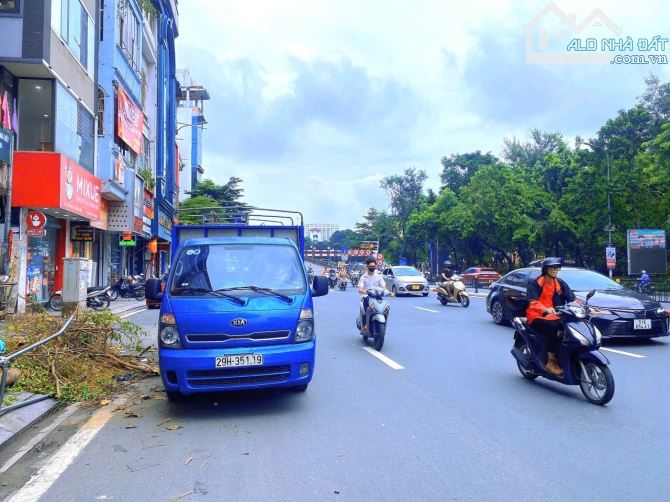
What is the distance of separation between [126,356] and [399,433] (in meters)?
4.88

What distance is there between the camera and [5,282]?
14.5 m

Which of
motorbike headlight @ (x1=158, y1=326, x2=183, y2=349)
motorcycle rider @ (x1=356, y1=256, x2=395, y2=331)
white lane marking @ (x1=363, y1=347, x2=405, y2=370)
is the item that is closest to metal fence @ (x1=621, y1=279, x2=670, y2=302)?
motorcycle rider @ (x1=356, y1=256, x2=395, y2=331)

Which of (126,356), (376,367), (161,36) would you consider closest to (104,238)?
(161,36)

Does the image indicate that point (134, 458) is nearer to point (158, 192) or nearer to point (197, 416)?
point (197, 416)

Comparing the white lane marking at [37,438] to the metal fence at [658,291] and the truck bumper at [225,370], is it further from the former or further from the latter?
the metal fence at [658,291]

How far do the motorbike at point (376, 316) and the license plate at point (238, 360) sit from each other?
179 inches

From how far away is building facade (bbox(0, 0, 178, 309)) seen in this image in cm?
1548

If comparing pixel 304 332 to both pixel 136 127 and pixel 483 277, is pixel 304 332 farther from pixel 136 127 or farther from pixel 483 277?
pixel 483 277

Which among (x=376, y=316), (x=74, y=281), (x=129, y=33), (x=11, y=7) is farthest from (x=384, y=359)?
(x=129, y=33)

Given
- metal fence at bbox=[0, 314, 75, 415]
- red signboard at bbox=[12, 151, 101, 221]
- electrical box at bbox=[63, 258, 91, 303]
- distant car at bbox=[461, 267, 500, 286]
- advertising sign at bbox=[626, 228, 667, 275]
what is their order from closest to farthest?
metal fence at bbox=[0, 314, 75, 415] → electrical box at bbox=[63, 258, 91, 303] → red signboard at bbox=[12, 151, 101, 221] → advertising sign at bbox=[626, 228, 667, 275] → distant car at bbox=[461, 267, 500, 286]

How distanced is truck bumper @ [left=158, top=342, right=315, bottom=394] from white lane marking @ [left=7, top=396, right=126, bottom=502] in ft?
2.59

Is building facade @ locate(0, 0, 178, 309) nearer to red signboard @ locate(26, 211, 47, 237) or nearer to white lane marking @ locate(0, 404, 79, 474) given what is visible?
red signboard @ locate(26, 211, 47, 237)

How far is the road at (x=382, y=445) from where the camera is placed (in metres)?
3.83

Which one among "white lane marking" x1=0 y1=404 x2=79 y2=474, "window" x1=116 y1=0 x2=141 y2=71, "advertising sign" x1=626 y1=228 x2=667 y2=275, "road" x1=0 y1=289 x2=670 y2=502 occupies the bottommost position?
"white lane marking" x1=0 y1=404 x2=79 y2=474
